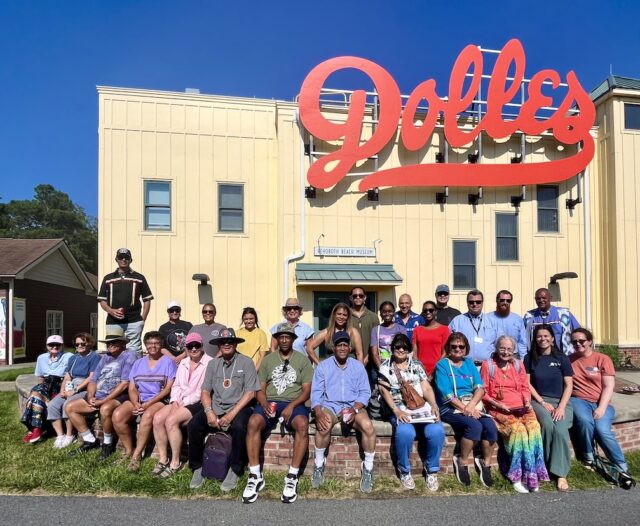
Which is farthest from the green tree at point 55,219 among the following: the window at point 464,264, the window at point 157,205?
the window at point 464,264

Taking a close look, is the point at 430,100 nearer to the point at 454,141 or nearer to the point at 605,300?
the point at 454,141

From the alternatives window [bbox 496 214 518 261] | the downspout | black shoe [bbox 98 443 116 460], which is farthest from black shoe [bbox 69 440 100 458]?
window [bbox 496 214 518 261]

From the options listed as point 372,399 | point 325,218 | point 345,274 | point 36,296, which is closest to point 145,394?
point 372,399

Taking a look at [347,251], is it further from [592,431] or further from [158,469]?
[158,469]

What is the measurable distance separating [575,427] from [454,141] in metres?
7.19

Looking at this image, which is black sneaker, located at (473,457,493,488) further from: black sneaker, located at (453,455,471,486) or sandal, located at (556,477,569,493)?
sandal, located at (556,477,569,493)

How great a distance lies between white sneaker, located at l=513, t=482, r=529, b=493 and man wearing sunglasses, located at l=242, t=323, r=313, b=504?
2.11 m

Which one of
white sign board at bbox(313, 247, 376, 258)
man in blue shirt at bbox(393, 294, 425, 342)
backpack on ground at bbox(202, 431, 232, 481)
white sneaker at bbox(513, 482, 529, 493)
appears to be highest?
white sign board at bbox(313, 247, 376, 258)

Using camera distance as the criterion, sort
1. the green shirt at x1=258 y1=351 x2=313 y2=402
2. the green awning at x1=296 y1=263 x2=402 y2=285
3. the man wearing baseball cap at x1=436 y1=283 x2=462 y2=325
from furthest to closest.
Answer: the green awning at x1=296 y1=263 x2=402 y2=285, the man wearing baseball cap at x1=436 y1=283 x2=462 y2=325, the green shirt at x1=258 y1=351 x2=313 y2=402

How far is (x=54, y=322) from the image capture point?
1855 cm

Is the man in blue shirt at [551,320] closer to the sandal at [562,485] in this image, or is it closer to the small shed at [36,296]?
the sandal at [562,485]

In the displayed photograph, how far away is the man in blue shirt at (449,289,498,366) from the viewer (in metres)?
5.57

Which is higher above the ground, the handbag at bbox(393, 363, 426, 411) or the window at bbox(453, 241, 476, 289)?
the window at bbox(453, 241, 476, 289)

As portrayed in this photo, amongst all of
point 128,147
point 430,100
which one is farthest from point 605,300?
point 128,147
